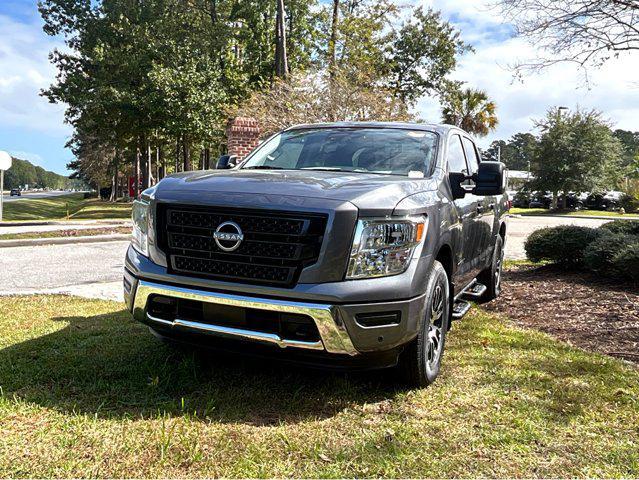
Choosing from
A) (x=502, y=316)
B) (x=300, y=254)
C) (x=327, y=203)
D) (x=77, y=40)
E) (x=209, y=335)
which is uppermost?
(x=77, y=40)

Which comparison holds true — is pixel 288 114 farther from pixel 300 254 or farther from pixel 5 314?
pixel 300 254

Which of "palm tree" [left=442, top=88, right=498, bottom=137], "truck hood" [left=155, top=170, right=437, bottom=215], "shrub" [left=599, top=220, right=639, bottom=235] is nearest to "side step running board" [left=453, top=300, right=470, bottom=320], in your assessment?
"truck hood" [left=155, top=170, right=437, bottom=215]

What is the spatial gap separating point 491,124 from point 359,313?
126 ft

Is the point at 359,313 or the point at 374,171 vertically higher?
the point at 374,171

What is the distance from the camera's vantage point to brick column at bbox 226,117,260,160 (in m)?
12.8

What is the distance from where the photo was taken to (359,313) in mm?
2861

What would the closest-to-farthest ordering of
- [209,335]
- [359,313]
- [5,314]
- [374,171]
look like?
1. [359,313]
2. [209,335]
3. [374,171]
4. [5,314]

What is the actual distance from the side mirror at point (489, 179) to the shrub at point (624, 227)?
574 centimetres

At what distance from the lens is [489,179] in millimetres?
4180

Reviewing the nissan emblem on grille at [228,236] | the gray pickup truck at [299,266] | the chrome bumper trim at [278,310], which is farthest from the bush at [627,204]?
the nissan emblem on grille at [228,236]

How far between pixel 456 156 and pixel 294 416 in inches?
112

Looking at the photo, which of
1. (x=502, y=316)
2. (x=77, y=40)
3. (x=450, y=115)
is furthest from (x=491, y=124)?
(x=502, y=316)

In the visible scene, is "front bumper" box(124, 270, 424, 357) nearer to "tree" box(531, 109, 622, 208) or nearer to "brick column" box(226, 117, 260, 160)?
"brick column" box(226, 117, 260, 160)

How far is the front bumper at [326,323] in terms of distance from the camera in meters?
2.83
